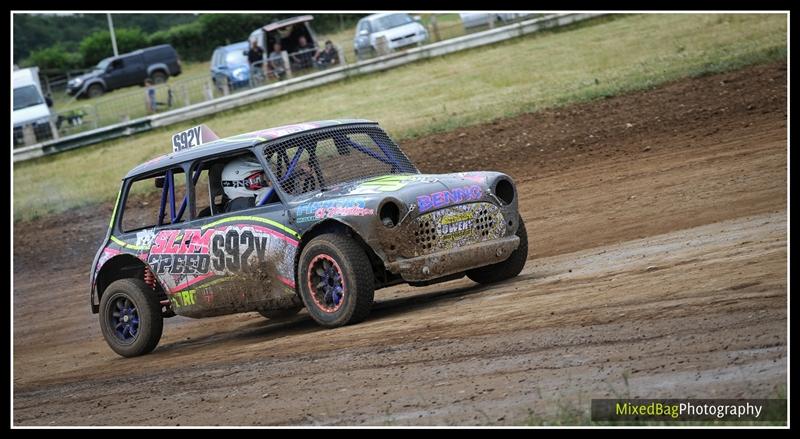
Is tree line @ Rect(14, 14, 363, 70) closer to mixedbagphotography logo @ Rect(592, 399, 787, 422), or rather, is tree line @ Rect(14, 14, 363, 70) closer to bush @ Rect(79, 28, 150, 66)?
bush @ Rect(79, 28, 150, 66)

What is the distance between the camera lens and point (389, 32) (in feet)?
98.2

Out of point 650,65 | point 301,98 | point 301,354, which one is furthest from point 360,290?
point 301,98

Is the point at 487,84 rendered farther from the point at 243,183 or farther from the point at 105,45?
the point at 105,45

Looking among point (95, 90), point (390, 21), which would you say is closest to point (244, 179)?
point (390, 21)

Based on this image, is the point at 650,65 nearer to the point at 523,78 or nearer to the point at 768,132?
the point at 523,78

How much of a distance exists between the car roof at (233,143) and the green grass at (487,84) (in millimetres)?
10602

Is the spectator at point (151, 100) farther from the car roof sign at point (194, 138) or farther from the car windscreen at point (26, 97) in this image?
the car roof sign at point (194, 138)

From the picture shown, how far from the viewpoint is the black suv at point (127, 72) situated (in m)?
41.0

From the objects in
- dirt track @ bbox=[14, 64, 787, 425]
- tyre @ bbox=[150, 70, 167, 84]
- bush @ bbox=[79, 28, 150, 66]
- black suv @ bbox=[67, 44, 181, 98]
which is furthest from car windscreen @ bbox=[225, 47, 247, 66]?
dirt track @ bbox=[14, 64, 787, 425]

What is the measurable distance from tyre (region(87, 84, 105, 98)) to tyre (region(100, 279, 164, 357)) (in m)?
31.9

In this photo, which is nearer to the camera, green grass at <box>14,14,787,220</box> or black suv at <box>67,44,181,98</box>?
green grass at <box>14,14,787,220</box>

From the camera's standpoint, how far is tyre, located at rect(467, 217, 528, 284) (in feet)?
31.7

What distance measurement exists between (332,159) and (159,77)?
112 feet
